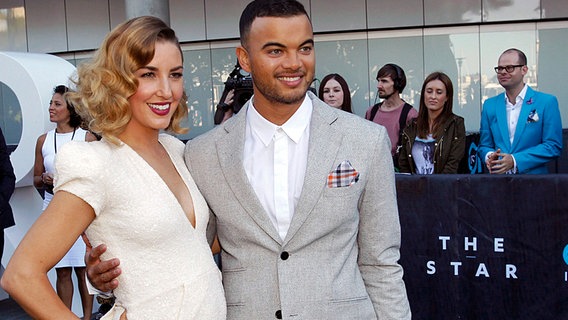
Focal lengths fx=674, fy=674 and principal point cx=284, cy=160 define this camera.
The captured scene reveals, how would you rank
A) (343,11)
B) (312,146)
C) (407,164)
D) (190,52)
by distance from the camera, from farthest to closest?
(190,52) → (343,11) → (407,164) → (312,146)

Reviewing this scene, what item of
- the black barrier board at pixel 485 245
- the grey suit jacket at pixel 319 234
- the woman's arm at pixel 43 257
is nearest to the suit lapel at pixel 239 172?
the grey suit jacket at pixel 319 234

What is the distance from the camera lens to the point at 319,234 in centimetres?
229

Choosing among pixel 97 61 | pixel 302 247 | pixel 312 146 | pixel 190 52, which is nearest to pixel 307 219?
pixel 302 247

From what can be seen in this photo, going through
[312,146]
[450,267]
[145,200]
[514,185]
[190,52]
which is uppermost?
[190,52]

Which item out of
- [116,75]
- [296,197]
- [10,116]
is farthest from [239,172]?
[10,116]

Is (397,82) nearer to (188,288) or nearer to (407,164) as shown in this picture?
(407,164)

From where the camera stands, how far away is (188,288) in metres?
2.23

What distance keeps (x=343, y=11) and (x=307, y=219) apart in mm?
9652

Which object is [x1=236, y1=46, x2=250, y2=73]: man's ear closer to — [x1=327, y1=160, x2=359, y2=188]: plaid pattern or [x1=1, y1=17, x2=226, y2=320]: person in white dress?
[x1=1, y1=17, x2=226, y2=320]: person in white dress

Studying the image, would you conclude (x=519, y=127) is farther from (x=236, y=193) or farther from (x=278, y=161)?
(x=236, y=193)

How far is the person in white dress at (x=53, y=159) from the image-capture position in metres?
5.98

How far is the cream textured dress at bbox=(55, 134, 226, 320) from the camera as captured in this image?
212cm

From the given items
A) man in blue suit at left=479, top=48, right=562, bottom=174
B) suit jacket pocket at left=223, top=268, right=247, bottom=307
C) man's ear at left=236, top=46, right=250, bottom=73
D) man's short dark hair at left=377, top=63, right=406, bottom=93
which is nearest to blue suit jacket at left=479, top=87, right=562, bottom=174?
man in blue suit at left=479, top=48, right=562, bottom=174

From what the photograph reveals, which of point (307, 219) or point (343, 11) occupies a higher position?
point (343, 11)
